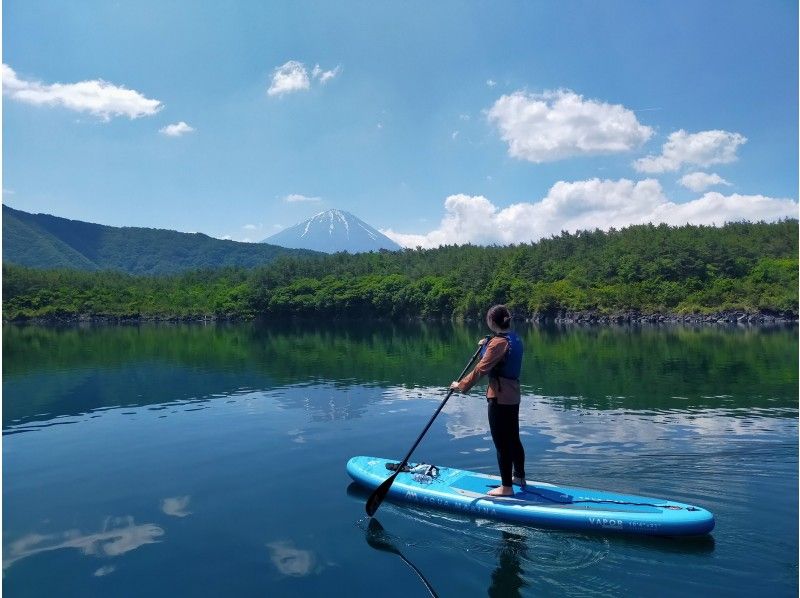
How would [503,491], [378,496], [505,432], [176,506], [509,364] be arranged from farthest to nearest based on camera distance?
1. [176,506]
2. [378,496]
3. [503,491]
4. [505,432]
5. [509,364]

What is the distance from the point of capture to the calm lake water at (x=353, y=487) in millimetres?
6828

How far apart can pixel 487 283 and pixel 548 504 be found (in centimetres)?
9150

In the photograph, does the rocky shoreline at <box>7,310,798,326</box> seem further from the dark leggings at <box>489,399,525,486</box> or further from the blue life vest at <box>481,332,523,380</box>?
the blue life vest at <box>481,332,523,380</box>

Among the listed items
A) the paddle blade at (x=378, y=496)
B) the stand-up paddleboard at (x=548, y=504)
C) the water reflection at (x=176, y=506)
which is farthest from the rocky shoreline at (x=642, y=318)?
the water reflection at (x=176, y=506)

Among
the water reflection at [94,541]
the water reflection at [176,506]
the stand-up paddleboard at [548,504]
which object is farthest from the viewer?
the water reflection at [176,506]

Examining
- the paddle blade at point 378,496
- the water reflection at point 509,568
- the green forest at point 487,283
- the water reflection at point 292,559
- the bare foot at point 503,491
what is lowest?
the water reflection at point 292,559

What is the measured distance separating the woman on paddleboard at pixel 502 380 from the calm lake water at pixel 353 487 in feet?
3.80

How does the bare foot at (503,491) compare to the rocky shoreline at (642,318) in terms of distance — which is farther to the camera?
the rocky shoreline at (642,318)

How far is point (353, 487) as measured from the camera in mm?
10078

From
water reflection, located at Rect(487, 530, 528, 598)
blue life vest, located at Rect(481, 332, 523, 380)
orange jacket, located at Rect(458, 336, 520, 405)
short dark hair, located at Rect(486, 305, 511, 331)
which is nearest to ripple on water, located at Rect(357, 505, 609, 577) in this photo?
water reflection, located at Rect(487, 530, 528, 598)

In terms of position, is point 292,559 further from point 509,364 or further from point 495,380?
point 509,364

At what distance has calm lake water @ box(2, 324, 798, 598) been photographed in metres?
6.83

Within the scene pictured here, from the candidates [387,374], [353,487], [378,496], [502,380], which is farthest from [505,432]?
[387,374]

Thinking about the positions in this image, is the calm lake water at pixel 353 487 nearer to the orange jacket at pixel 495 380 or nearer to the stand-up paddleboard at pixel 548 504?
the stand-up paddleboard at pixel 548 504
